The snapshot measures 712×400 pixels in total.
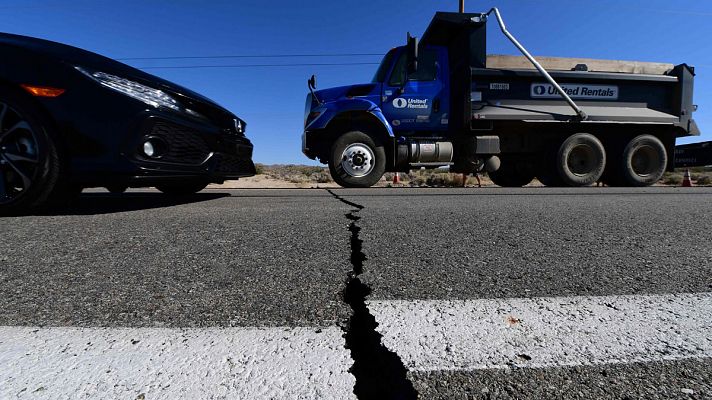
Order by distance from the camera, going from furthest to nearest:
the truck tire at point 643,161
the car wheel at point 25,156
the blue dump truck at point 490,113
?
1. the truck tire at point 643,161
2. the blue dump truck at point 490,113
3. the car wheel at point 25,156

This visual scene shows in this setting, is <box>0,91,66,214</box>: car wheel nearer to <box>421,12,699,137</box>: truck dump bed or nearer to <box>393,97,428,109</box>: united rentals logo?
<box>393,97,428,109</box>: united rentals logo

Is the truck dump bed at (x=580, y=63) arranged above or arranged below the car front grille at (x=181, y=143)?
above

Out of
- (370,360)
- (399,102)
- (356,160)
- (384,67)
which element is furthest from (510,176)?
(370,360)

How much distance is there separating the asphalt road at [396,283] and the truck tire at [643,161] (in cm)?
576

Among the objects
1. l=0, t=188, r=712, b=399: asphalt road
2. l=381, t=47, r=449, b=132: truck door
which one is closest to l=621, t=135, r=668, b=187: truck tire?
l=381, t=47, r=449, b=132: truck door

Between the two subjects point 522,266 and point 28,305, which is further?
point 522,266

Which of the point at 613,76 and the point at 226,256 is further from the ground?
the point at 613,76

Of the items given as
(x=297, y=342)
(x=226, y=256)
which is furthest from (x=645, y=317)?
(x=226, y=256)

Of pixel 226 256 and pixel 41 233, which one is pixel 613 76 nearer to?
pixel 226 256

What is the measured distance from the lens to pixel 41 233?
2113mm

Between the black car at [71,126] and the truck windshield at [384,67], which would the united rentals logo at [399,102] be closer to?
the truck windshield at [384,67]

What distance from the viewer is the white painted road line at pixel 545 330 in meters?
0.85

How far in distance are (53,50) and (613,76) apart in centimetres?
828

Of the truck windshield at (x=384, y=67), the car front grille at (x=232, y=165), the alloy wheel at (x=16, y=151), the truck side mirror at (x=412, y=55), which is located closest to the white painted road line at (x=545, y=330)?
the car front grille at (x=232, y=165)
